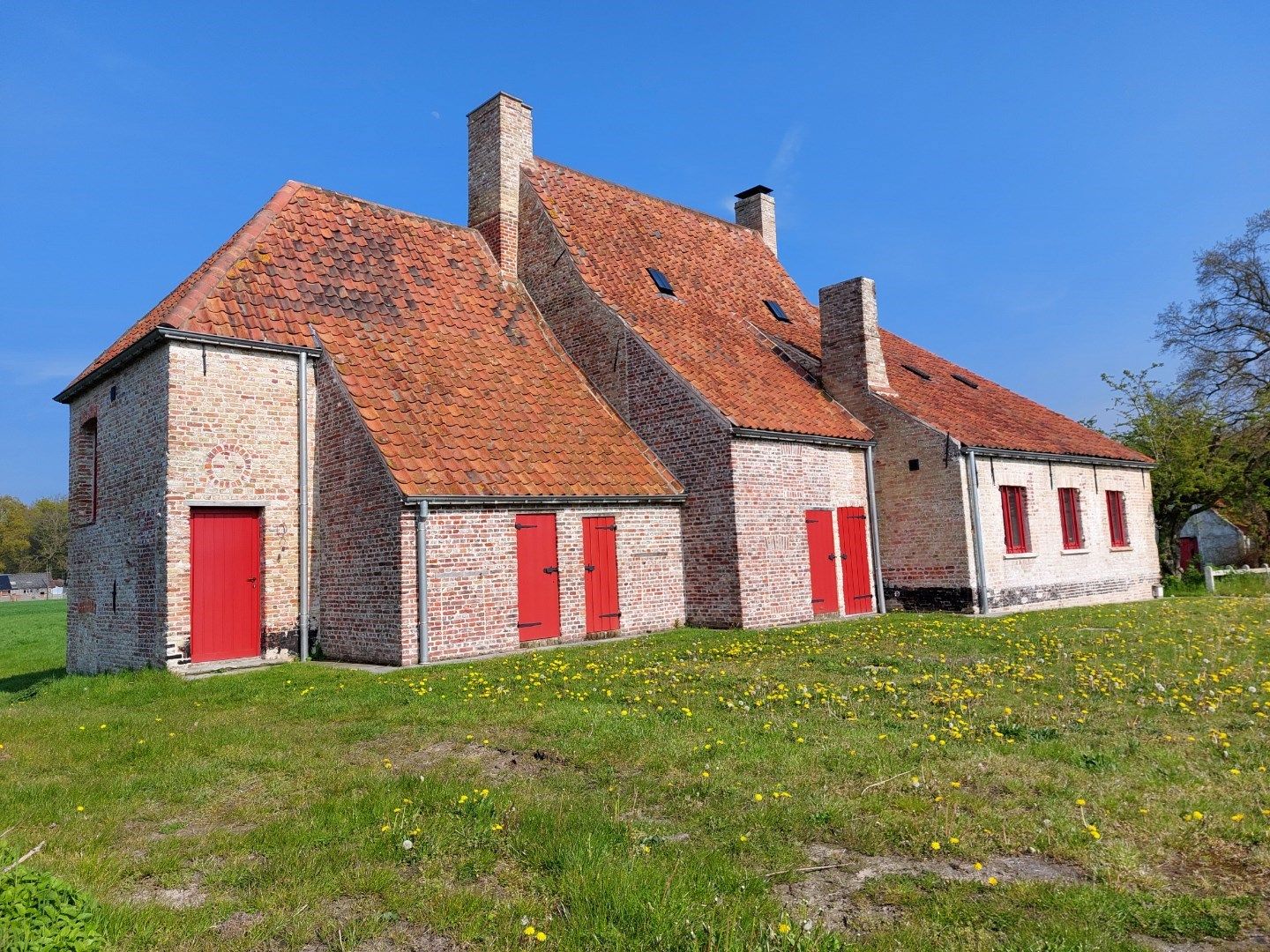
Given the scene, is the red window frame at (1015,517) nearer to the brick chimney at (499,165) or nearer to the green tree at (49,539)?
the brick chimney at (499,165)

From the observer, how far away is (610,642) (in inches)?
506

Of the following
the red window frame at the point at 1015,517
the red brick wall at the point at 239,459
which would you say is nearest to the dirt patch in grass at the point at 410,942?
the red brick wall at the point at 239,459

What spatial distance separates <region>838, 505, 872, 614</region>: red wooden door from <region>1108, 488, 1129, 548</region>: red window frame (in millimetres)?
8681

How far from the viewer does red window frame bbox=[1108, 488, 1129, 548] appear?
21.1m

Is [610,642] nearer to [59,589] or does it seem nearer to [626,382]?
[626,382]

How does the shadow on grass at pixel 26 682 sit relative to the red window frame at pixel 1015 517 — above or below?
below

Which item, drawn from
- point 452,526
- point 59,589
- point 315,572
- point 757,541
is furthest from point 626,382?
point 59,589

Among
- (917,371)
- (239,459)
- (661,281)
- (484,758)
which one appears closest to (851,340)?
(917,371)

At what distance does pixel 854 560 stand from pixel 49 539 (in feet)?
309

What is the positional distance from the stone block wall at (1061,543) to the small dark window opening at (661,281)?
7553mm

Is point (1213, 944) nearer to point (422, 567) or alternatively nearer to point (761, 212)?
point (422, 567)

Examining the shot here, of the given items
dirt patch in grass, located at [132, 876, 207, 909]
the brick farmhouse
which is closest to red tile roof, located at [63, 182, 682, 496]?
the brick farmhouse

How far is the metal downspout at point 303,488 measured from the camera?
12500 mm

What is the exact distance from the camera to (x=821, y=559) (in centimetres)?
1573
